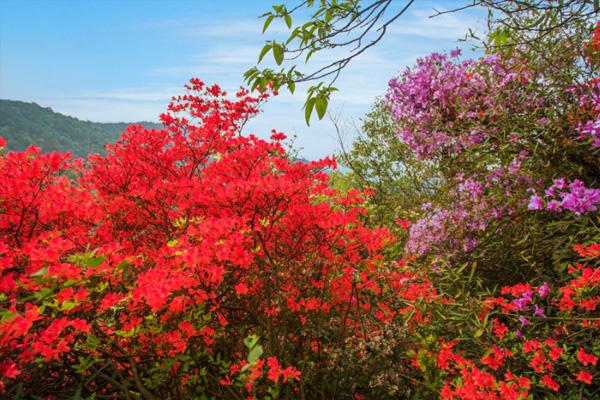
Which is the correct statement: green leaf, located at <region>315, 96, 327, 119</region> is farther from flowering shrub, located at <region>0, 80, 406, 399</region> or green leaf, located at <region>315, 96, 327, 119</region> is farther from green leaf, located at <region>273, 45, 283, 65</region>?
flowering shrub, located at <region>0, 80, 406, 399</region>

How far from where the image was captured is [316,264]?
3174 mm

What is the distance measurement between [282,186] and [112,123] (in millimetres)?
93788

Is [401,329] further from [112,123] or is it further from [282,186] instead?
[112,123]

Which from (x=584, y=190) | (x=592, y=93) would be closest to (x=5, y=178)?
(x=584, y=190)

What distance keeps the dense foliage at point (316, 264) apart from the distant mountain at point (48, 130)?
2474 inches

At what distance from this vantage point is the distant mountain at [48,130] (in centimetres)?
6353

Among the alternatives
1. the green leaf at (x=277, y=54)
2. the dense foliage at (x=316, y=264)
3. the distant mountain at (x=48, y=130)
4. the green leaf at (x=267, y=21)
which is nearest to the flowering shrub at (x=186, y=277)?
the dense foliage at (x=316, y=264)

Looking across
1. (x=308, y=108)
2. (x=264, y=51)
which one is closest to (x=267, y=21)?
(x=264, y=51)

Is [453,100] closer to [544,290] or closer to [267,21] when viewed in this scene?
[544,290]

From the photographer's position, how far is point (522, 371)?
3.22 metres

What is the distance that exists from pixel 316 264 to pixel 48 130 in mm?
78294

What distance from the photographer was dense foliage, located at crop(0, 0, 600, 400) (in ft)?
8.09

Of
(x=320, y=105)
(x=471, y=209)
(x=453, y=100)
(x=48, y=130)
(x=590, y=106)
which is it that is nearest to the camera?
(x=320, y=105)

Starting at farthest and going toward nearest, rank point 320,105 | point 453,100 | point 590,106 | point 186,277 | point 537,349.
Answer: point 453,100 → point 590,106 → point 537,349 → point 186,277 → point 320,105
